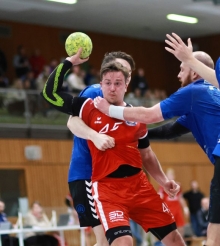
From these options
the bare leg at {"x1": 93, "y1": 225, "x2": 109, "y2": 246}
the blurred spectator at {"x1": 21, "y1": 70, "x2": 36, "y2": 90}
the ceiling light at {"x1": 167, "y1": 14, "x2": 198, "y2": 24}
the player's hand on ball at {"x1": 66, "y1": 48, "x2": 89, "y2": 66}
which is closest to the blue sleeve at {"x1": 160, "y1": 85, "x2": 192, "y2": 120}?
the player's hand on ball at {"x1": 66, "y1": 48, "x2": 89, "y2": 66}

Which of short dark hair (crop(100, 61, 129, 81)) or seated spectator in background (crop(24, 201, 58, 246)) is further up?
short dark hair (crop(100, 61, 129, 81))

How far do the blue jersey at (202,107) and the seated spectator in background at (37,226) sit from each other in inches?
290

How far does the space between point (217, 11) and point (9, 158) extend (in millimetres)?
9686

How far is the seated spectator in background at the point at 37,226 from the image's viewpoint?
1291cm

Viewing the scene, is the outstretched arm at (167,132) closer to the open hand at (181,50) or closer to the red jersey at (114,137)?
the red jersey at (114,137)

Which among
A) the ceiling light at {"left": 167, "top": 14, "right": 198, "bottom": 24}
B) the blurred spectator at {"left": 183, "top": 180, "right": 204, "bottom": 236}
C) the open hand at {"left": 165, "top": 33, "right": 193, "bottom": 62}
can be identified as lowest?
the blurred spectator at {"left": 183, "top": 180, "right": 204, "bottom": 236}

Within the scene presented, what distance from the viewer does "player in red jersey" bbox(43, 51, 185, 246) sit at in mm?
6137

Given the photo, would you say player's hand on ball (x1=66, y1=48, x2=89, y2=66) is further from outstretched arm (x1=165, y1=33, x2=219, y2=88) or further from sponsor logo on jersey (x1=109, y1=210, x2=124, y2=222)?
sponsor logo on jersey (x1=109, y1=210, x2=124, y2=222)

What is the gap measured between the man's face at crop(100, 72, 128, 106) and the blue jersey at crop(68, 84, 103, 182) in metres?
0.41

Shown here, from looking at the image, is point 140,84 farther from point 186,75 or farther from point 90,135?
point 90,135

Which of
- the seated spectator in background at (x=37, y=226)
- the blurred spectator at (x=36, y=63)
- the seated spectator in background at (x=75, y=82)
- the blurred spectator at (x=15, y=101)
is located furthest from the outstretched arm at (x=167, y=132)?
the blurred spectator at (x=36, y=63)

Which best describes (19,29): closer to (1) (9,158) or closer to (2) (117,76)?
(1) (9,158)

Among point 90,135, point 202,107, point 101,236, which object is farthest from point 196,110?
point 101,236

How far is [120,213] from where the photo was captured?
6102mm
